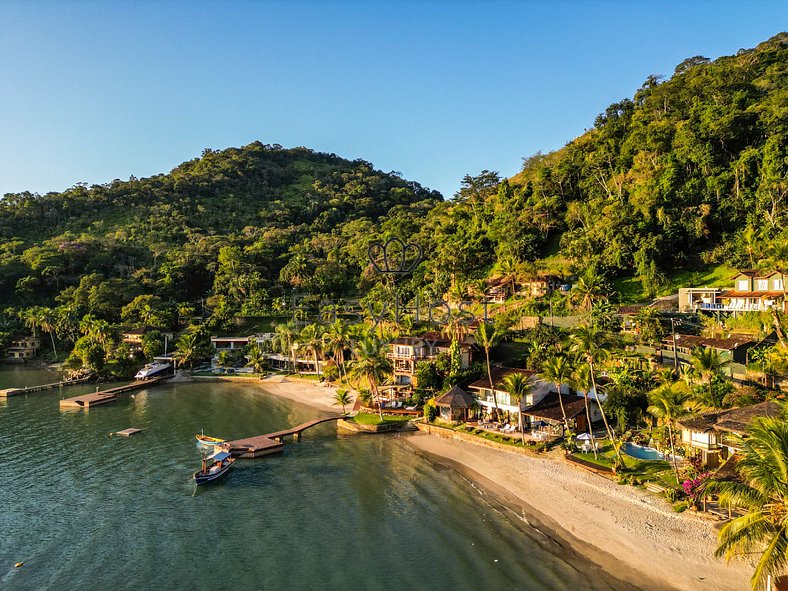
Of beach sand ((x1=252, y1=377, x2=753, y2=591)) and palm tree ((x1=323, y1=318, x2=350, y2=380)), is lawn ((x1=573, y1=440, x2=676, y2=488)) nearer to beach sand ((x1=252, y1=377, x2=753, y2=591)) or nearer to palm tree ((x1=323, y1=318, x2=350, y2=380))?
beach sand ((x1=252, y1=377, x2=753, y2=591))

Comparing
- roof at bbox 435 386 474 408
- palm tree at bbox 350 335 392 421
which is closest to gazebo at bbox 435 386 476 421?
roof at bbox 435 386 474 408

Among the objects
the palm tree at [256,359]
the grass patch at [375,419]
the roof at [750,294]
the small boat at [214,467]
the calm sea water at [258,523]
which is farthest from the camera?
the palm tree at [256,359]

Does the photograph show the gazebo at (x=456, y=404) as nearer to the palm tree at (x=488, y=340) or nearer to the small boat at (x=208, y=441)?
the palm tree at (x=488, y=340)

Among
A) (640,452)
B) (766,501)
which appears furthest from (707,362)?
(766,501)


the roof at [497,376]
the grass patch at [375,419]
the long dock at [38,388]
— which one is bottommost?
the grass patch at [375,419]

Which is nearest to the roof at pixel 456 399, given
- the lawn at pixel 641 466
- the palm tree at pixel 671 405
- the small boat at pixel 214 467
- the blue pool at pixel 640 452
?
the lawn at pixel 641 466

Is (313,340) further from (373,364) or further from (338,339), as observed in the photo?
(373,364)
